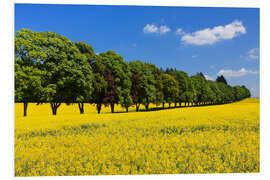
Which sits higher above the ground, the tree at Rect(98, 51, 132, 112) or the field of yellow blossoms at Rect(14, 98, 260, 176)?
the tree at Rect(98, 51, 132, 112)

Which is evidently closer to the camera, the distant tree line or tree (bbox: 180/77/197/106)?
the distant tree line

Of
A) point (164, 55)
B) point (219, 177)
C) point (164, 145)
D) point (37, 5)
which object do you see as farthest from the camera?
point (164, 55)

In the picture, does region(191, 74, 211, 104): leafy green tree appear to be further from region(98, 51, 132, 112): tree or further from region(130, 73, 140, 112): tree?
region(98, 51, 132, 112): tree

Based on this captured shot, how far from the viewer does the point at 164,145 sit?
17.8 ft

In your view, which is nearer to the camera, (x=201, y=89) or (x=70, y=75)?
(x=70, y=75)

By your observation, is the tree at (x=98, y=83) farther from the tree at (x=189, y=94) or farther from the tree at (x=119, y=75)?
the tree at (x=189, y=94)

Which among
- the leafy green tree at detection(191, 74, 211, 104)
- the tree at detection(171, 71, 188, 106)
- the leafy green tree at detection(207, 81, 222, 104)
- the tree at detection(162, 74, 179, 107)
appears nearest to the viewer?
the tree at detection(162, 74, 179, 107)

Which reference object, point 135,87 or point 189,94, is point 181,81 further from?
point 135,87

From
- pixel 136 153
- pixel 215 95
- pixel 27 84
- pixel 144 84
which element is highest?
pixel 144 84

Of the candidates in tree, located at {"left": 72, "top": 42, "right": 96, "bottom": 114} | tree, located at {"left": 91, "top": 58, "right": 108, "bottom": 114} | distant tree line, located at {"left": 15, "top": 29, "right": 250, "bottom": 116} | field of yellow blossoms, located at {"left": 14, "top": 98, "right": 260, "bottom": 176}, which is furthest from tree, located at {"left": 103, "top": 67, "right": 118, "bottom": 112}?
field of yellow blossoms, located at {"left": 14, "top": 98, "right": 260, "bottom": 176}

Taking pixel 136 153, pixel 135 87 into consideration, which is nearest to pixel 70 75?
pixel 135 87
